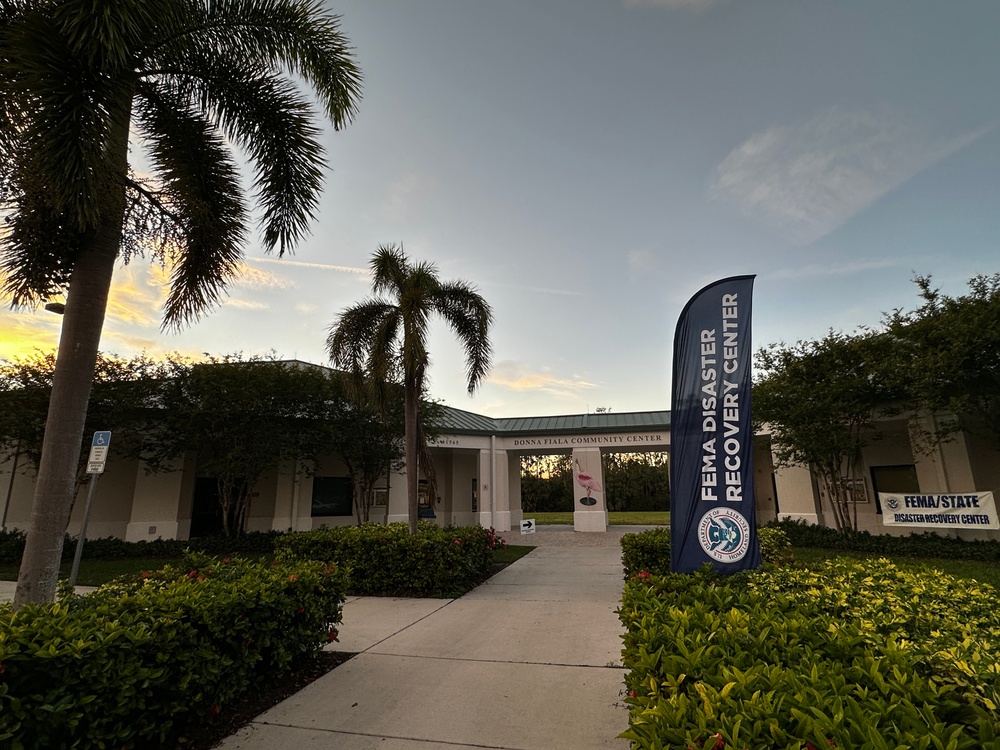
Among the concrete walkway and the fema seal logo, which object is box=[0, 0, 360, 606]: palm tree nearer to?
the concrete walkway

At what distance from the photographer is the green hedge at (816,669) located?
1.70 meters

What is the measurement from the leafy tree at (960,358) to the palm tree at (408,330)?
35.7 ft

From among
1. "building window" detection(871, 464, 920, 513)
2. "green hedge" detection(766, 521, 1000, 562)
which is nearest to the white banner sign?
"green hedge" detection(766, 521, 1000, 562)

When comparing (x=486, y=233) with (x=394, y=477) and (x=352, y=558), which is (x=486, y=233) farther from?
(x=394, y=477)

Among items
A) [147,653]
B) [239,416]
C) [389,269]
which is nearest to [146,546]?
[239,416]

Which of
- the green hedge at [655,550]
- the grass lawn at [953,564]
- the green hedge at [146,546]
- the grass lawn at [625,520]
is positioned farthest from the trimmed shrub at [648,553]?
the grass lawn at [625,520]

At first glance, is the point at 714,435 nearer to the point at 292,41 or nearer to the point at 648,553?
the point at 648,553

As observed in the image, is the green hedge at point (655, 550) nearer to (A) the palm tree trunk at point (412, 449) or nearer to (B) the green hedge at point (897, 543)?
(A) the palm tree trunk at point (412, 449)

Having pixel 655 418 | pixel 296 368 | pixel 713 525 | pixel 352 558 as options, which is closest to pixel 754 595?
pixel 713 525

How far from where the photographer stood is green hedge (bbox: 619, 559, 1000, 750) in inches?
66.9

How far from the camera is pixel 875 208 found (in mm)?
9172

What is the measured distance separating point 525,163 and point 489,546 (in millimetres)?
8623

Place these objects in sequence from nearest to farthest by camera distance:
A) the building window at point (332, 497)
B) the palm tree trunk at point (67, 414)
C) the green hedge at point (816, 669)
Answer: the green hedge at point (816, 669)
the palm tree trunk at point (67, 414)
the building window at point (332, 497)

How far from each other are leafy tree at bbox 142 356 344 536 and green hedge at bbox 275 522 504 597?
607cm
